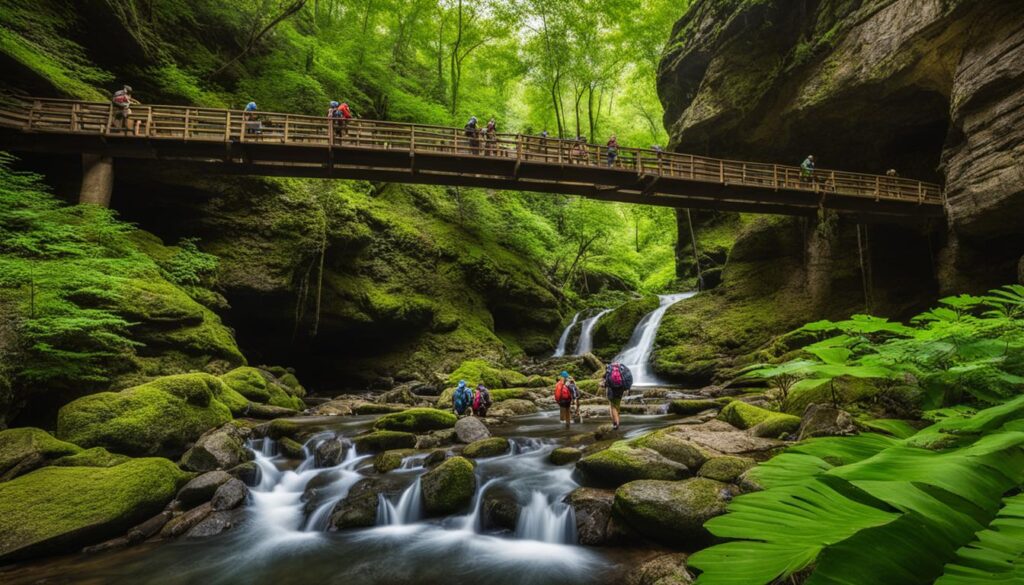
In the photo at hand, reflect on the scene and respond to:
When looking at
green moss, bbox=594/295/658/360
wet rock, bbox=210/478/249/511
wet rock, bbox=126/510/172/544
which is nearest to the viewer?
wet rock, bbox=126/510/172/544

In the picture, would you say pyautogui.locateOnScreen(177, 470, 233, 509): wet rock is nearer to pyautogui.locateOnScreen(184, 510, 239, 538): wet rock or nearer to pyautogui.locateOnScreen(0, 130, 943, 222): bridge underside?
pyautogui.locateOnScreen(184, 510, 239, 538): wet rock

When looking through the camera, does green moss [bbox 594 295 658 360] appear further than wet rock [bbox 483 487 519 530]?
Yes

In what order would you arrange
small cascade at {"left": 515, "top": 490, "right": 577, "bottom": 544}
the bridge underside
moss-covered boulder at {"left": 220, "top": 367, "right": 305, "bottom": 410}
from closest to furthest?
1. small cascade at {"left": 515, "top": 490, "right": 577, "bottom": 544}
2. moss-covered boulder at {"left": 220, "top": 367, "right": 305, "bottom": 410}
3. the bridge underside

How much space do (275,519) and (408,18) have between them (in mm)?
30459

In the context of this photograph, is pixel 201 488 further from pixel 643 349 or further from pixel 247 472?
pixel 643 349

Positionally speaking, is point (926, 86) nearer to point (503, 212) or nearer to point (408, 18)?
point (503, 212)

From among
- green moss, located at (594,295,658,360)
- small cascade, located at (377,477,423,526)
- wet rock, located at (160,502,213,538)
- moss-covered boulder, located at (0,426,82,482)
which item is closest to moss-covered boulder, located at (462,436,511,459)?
small cascade, located at (377,477,423,526)

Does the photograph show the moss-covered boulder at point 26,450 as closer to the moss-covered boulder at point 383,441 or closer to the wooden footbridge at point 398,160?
the moss-covered boulder at point 383,441

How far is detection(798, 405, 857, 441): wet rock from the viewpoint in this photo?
18.6 ft

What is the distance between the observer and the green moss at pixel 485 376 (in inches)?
649

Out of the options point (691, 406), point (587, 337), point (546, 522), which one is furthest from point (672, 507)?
point (587, 337)

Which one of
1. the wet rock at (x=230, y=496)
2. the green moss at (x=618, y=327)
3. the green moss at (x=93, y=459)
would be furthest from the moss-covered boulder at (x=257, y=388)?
the green moss at (x=618, y=327)

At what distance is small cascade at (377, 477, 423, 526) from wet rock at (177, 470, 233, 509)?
281 cm

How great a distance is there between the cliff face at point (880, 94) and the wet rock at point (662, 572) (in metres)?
13.6
